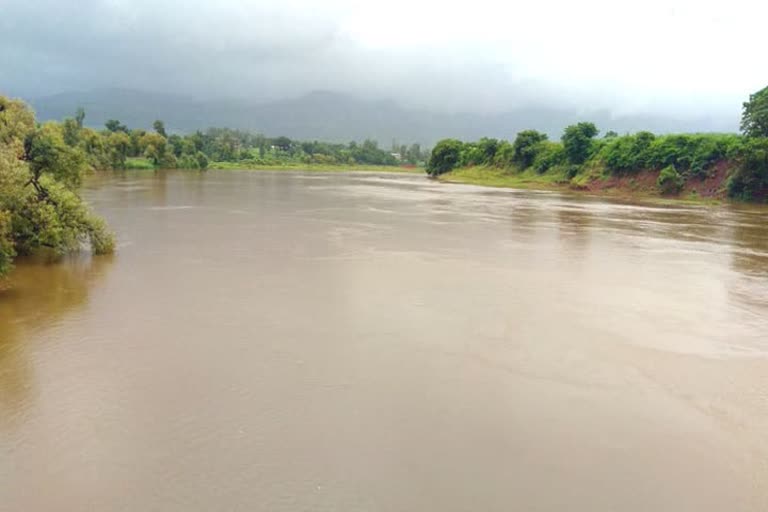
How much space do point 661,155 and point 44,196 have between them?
175 ft

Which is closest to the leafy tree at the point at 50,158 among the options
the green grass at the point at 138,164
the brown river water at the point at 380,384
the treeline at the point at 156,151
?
the brown river water at the point at 380,384

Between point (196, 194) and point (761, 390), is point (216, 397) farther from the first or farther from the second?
point (196, 194)

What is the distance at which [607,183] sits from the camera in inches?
2370

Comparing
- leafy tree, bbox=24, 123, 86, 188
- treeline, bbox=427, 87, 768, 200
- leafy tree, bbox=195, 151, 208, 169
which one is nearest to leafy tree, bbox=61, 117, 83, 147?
leafy tree, bbox=195, 151, 208, 169

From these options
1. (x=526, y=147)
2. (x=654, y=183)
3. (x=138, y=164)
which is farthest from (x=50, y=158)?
(x=138, y=164)

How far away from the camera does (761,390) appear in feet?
33.1

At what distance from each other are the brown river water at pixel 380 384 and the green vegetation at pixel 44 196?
0.86m

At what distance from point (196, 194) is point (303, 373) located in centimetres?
4081

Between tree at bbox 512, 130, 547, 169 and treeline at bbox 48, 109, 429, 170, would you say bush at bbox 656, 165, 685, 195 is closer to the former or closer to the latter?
tree at bbox 512, 130, 547, 169

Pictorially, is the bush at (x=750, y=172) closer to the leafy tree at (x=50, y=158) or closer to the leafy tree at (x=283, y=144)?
the leafy tree at (x=50, y=158)

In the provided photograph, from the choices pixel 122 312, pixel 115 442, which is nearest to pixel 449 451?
pixel 115 442

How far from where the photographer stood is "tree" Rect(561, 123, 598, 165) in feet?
217

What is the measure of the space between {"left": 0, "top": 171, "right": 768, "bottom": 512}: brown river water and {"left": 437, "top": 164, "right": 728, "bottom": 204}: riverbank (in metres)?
34.5

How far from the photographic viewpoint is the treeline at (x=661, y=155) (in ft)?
155
